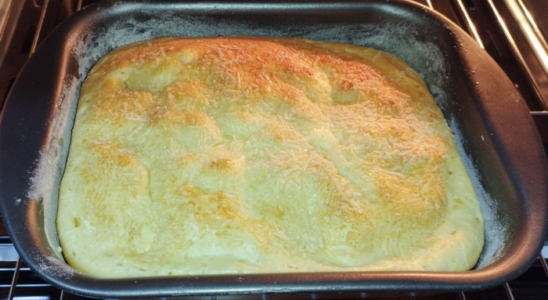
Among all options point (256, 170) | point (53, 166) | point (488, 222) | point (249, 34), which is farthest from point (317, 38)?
point (53, 166)

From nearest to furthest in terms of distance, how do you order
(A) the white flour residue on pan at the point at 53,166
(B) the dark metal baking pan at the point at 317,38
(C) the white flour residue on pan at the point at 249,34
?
(B) the dark metal baking pan at the point at 317,38 → (A) the white flour residue on pan at the point at 53,166 → (C) the white flour residue on pan at the point at 249,34

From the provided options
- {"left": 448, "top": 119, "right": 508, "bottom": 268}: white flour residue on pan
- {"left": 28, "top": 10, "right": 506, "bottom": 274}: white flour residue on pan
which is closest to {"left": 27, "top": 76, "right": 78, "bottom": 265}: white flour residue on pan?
{"left": 28, "top": 10, "right": 506, "bottom": 274}: white flour residue on pan

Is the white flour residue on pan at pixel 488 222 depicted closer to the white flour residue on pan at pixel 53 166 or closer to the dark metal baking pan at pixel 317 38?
the dark metal baking pan at pixel 317 38

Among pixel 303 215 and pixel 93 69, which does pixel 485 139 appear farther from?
pixel 93 69

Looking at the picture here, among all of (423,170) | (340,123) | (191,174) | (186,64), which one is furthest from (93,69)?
(423,170)

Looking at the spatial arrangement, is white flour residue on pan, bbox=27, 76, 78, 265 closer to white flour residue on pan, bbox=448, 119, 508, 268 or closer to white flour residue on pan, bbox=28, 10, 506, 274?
white flour residue on pan, bbox=28, 10, 506, 274

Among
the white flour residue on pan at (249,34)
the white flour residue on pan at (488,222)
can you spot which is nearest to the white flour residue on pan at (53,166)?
the white flour residue on pan at (249,34)

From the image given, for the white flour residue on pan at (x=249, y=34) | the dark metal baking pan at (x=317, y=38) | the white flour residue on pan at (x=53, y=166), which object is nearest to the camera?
the dark metal baking pan at (x=317, y=38)
